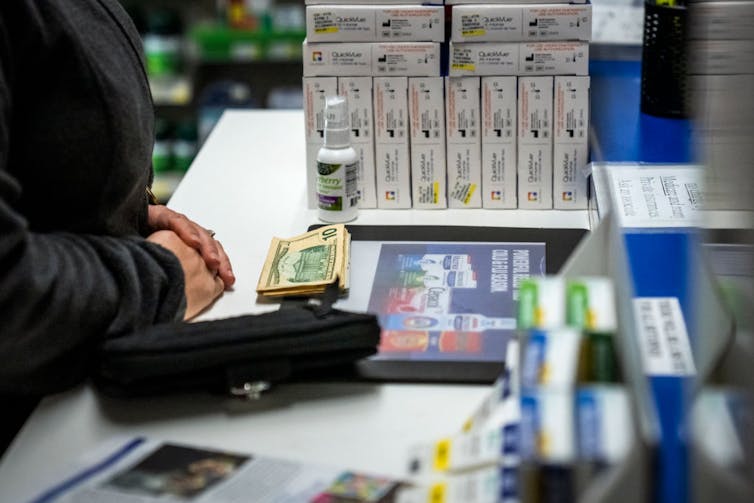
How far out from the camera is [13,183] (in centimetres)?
115

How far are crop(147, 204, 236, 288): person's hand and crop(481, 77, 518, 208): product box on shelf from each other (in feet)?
1.67

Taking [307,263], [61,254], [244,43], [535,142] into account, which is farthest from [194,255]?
[244,43]

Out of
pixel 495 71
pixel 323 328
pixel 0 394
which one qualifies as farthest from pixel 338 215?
pixel 0 394

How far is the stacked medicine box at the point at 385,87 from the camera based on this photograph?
5.89ft

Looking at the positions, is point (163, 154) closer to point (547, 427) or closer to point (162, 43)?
point (162, 43)

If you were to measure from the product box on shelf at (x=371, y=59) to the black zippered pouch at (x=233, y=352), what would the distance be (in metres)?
0.63

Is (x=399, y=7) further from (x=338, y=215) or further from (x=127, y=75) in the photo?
(x=127, y=75)

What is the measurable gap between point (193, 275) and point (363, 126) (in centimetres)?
50

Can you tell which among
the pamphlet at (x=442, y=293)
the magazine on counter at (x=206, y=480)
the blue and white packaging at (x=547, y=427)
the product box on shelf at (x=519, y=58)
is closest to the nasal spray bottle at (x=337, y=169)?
the pamphlet at (x=442, y=293)

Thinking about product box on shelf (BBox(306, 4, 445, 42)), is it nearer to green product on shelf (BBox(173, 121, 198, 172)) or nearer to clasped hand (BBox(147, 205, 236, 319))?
clasped hand (BBox(147, 205, 236, 319))

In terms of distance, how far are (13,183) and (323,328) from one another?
0.38 metres

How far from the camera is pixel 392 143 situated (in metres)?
1.85

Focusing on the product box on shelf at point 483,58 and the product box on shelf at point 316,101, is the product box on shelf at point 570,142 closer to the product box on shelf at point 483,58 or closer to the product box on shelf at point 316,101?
the product box on shelf at point 483,58

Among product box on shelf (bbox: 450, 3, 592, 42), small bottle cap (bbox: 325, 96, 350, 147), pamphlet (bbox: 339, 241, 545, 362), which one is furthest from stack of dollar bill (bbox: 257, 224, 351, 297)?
product box on shelf (bbox: 450, 3, 592, 42)
